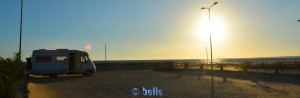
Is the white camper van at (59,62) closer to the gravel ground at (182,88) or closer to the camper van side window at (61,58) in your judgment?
the camper van side window at (61,58)

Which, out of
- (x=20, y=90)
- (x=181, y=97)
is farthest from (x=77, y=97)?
(x=181, y=97)

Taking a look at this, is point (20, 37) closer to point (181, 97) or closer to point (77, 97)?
point (77, 97)

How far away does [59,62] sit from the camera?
1325 inches

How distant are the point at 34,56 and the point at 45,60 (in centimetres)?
98

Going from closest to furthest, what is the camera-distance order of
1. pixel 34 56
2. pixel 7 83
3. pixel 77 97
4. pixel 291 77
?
1. pixel 7 83
2. pixel 77 97
3. pixel 291 77
4. pixel 34 56

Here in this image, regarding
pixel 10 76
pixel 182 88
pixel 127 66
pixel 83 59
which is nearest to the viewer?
pixel 10 76

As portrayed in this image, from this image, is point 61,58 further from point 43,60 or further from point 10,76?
point 10,76

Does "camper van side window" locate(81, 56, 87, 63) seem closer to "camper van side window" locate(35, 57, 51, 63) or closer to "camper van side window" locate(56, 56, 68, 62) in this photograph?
"camper van side window" locate(56, 56, 68, 62)

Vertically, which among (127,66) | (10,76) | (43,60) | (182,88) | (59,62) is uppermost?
(43,60)

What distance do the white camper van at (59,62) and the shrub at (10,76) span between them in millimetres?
17709

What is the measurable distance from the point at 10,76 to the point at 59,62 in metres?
19.3

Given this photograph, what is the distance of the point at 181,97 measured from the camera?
15125mm

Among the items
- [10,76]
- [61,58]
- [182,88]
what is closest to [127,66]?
[61,58]

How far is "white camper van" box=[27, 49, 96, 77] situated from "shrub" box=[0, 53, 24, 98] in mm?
17709
